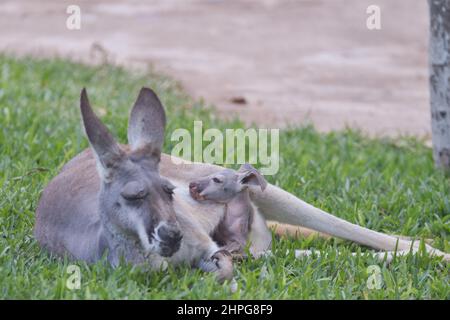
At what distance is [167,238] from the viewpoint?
175 inches

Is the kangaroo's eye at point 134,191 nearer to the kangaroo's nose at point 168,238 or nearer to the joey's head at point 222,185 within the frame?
the kangaroo's nose at point 168,238

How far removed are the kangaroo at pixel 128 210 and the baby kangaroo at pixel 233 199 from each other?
0.21m

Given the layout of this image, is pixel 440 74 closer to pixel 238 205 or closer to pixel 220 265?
pixel 238 205

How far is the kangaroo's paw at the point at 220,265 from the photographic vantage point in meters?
4.78

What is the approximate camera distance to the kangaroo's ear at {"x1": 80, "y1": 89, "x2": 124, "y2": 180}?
178 inches

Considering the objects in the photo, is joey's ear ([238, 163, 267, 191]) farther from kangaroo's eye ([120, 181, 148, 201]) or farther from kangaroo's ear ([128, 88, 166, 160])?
kangaroo's eye ([120, 181, 148, 201])

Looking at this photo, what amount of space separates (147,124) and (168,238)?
0.68 metres

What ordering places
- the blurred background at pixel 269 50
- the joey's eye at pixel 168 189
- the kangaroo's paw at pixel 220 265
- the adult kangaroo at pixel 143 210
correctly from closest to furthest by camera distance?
the adult kangaroo at pixel 143 210 < the joey's eye at pixel 168 189 < the kangaroo's paw at pixel 220 265 < the blurred background at pixel 269 50

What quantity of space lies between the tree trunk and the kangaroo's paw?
2578 mm

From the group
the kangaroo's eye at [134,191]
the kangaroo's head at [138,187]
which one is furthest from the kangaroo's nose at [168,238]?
the kangaroo's eye at [134,191]

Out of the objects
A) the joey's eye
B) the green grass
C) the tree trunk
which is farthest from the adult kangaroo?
the tree trunk

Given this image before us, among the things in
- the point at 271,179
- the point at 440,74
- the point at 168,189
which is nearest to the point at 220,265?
the point at 168,189
